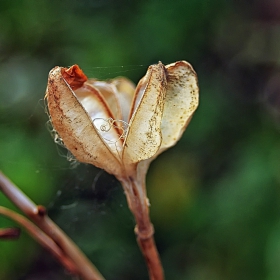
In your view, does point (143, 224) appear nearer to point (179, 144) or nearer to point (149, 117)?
point (149, 117)

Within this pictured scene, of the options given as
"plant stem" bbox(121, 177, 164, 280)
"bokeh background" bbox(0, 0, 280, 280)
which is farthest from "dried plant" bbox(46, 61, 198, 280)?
"bokeh background" bbox(0, 0, 280, 280)

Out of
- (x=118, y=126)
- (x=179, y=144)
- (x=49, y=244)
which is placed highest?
(x=118, y=126)

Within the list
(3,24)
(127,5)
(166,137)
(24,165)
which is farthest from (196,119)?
(166,137)

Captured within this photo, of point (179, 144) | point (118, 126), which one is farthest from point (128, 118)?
point (179, 144)

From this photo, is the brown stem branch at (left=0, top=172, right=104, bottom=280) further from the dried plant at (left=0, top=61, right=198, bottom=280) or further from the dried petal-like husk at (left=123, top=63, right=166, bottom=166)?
the dried petal-like husk at (left=123, top=63, right=166, bottom=166)

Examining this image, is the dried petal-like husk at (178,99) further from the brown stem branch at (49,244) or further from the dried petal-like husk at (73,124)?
the brown stem branch at (49,244)
